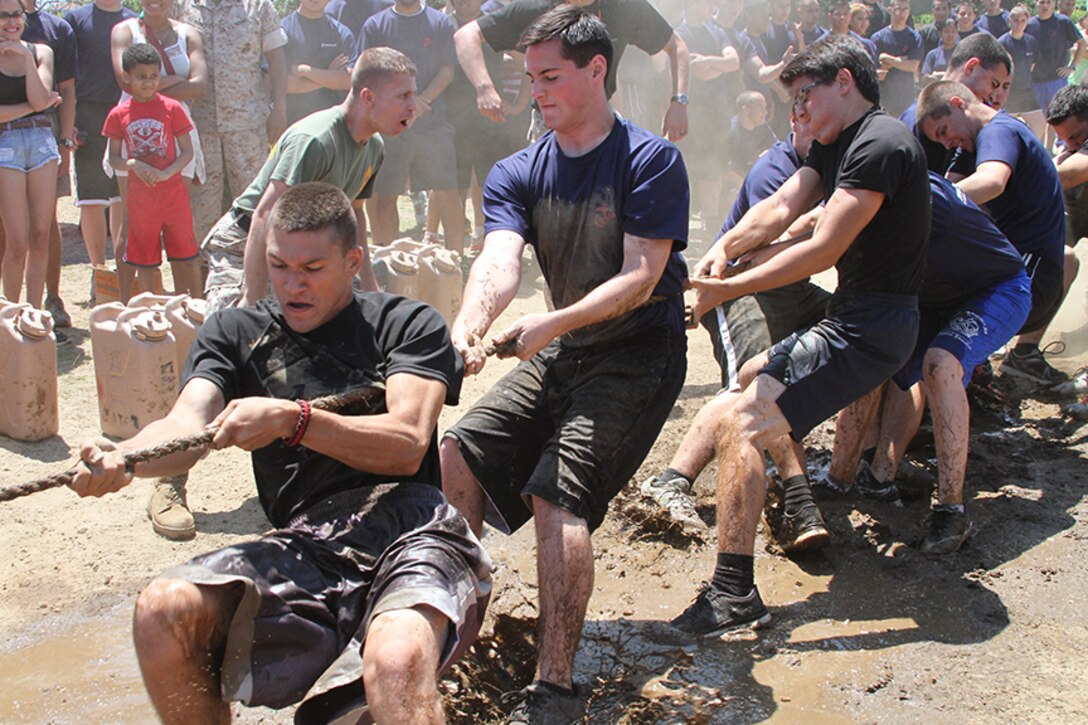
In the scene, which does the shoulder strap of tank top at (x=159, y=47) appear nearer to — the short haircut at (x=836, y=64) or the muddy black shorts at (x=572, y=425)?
the muddy black shorts at (x=572, y=425)

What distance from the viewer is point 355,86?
5.35 m

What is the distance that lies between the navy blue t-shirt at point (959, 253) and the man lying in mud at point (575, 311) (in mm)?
1501

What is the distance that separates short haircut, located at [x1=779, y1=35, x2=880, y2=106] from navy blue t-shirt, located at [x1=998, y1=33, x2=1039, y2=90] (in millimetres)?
8681

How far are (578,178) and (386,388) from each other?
124 cm

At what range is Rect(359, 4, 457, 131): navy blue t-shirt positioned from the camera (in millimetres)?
8500

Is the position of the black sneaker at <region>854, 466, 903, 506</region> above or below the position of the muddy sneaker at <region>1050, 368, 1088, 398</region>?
below

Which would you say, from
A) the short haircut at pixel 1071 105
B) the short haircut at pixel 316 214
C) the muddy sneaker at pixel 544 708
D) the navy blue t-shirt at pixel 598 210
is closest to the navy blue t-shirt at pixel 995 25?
the short haircut at pixel 1071 105

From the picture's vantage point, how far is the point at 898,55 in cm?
1184

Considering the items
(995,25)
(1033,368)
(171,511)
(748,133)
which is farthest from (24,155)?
(995,25)

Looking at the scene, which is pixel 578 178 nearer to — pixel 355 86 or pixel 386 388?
pixel 386 388

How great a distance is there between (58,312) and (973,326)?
587 centimetres

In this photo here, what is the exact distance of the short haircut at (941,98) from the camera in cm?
548

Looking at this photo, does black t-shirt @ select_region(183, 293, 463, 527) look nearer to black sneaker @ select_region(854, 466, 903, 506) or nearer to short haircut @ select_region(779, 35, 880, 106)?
short haircut @ select_region(779, 35, 880, 106)

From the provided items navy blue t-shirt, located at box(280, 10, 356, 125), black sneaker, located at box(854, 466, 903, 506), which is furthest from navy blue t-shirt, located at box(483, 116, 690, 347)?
navy blue t-shirt, located at box(280, 10, 356, 125)
